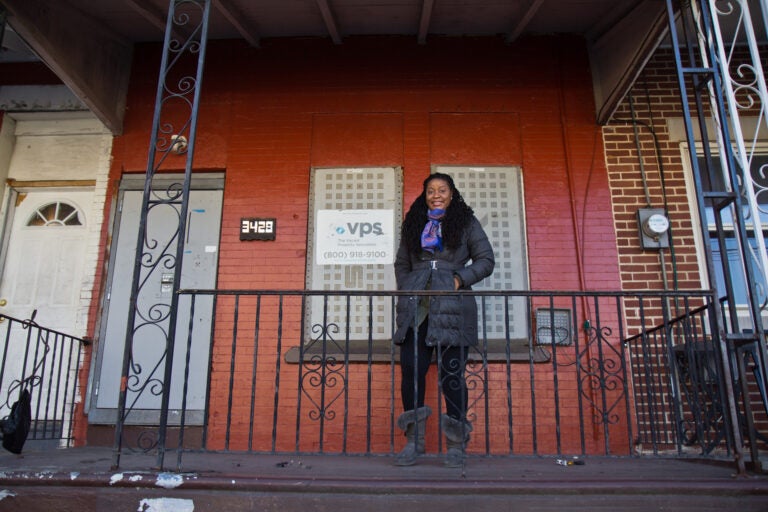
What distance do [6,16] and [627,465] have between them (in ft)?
18.6

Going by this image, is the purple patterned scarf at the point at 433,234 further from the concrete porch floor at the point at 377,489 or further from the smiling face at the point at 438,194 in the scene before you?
the concrete porch floor at the point at 377,489

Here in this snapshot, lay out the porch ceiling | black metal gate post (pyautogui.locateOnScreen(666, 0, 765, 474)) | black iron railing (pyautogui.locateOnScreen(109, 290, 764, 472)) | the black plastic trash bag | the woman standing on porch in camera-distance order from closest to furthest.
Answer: black metal gate post (pyautogui.locateOnScreen(666, 0, 765, 474)), the woman standing on porch, the black plastic trash bag, black iron railing (pyautogui.locateOnScreen(109, 290, 764, 472)), the porch ceiling

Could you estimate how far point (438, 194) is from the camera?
432cm

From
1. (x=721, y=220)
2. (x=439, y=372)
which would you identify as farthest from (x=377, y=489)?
(x=721, y=220)

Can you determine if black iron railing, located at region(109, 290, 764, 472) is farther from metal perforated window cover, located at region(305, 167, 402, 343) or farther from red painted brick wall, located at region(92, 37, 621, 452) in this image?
red painted brick wall, located at region(92, 37, 621, 452)

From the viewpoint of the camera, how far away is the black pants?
146 inches

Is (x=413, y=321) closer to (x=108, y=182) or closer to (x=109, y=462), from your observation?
(x=109, y=462)

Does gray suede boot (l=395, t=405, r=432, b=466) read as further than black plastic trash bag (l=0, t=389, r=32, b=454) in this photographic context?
No

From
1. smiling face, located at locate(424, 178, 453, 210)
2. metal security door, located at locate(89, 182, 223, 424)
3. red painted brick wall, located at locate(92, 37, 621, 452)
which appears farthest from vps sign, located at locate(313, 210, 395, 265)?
smiling face, located at locate(424, 178, 453, 210)

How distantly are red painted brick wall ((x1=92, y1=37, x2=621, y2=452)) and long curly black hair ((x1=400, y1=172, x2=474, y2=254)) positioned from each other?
136 centimetres

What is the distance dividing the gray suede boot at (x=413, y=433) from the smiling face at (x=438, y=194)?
1.44 metres

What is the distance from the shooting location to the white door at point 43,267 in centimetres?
584

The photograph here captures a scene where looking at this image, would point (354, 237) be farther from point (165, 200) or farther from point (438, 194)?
point (165, 200)

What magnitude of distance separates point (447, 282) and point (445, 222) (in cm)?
46
